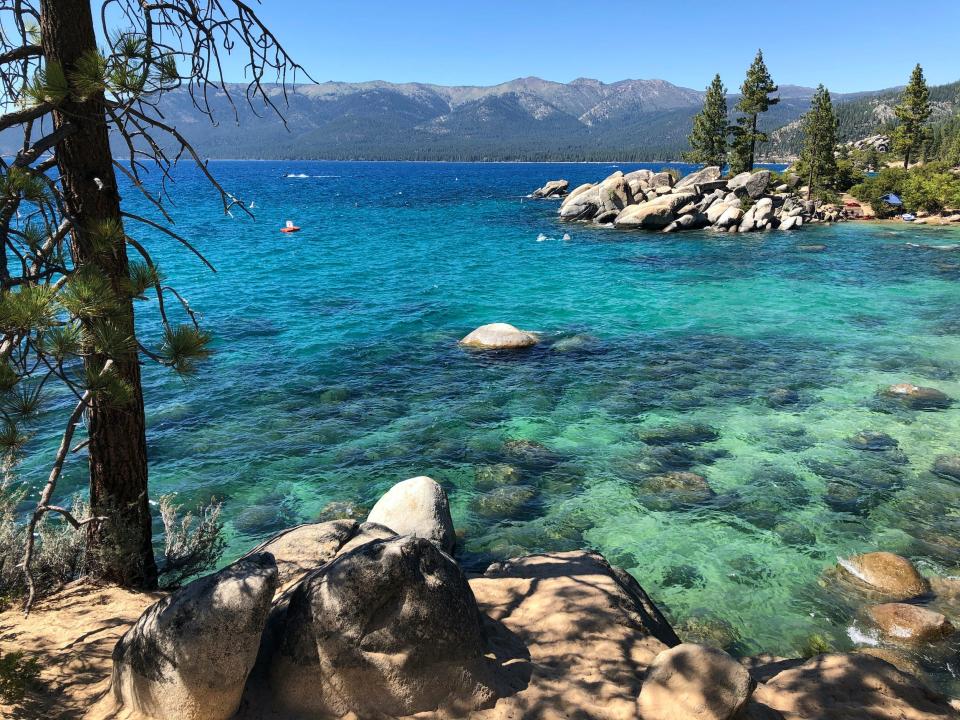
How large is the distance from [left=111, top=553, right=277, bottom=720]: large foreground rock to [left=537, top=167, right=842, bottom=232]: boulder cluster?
47.8 meters

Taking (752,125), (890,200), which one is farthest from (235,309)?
(752,125)

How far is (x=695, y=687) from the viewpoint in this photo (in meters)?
5.11

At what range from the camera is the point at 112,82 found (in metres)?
4.61

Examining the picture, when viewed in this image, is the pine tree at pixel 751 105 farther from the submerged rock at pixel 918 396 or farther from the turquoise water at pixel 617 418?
the submerged rock at pixel 918 396

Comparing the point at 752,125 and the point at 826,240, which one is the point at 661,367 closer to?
the point at 826,240

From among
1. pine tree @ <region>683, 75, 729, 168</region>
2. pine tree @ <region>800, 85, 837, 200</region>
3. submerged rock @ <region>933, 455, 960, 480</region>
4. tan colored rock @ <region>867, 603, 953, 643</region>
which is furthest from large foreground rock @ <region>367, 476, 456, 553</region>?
pine tree @ <region>683, 75, 729, 168</region>

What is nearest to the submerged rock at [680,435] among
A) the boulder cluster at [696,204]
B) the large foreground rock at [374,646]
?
the large foreground rock at [374,646]

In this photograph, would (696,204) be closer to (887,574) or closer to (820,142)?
(820,142)

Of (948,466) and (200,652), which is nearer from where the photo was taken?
(200,652)

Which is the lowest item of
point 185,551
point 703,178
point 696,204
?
point 185,551

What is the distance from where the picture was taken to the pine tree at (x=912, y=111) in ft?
219

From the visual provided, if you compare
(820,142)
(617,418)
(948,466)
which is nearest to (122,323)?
(617,418)

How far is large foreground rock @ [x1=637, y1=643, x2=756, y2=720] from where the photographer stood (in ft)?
16.4

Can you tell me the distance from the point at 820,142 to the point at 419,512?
60659 mm
